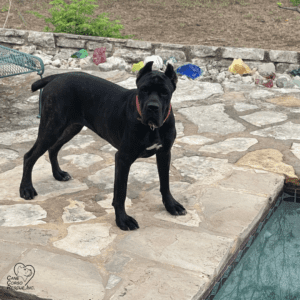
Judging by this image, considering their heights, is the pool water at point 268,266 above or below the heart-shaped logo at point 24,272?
below

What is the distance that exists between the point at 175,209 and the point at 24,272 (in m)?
1.21

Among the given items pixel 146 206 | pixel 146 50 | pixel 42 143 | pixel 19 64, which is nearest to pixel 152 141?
pixel 146 206

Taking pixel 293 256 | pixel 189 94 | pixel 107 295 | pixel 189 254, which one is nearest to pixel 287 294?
pixel 293 256

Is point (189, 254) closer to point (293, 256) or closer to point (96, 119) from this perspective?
point (293, 256)

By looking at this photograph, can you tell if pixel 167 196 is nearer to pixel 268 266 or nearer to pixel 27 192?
pixel 268 266

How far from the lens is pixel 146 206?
11.3ft

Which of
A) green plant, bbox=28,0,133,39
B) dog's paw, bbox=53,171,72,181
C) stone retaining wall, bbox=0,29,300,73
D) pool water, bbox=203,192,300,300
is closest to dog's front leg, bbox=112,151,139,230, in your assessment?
pool water, bbox=203,192,300,300

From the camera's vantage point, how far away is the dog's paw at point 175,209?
10.7 ft

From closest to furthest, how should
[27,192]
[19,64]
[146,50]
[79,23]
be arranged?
[27,192]
[19,64]
[146,50]
[79,23]

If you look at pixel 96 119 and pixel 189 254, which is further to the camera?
pixel 96 119

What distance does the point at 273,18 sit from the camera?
10.5 metres

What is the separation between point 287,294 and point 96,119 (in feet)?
5.77

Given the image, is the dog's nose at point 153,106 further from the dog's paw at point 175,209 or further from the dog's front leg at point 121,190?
the dog's paw at point 175,209

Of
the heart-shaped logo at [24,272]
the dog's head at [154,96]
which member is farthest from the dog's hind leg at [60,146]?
the heart-shaped logo at [24,272]
